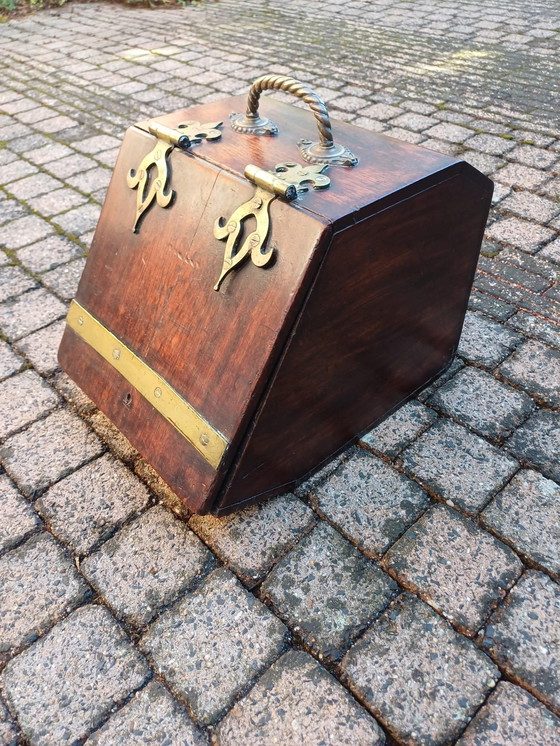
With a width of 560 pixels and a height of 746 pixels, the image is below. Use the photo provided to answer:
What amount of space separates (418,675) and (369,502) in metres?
0.54

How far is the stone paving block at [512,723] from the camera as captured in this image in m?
1.34

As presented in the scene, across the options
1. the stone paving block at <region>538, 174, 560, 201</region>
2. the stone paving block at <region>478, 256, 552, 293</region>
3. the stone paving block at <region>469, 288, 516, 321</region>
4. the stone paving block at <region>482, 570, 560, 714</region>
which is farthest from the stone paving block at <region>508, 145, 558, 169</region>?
the stone paving block at <region>482, 570, 560, 714</region>

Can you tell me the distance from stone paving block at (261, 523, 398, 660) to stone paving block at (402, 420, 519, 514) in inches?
15.1

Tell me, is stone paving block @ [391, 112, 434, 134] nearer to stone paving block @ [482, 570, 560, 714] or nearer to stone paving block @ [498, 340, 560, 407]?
stone paving block @ [498, 340, 560, 407]

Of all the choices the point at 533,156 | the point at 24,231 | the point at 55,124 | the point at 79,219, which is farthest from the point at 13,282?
the point at 533,156

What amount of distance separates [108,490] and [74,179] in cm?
265

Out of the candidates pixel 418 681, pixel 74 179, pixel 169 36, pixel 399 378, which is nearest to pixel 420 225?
→ pixel 399 378

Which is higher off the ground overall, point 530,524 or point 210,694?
point 530,524

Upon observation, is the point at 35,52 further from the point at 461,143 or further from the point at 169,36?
the point at 461,143

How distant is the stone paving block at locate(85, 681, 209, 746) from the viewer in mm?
1377

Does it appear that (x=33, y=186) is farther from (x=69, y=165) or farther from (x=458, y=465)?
(x=458, y=465)

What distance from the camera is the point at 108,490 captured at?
194 cm

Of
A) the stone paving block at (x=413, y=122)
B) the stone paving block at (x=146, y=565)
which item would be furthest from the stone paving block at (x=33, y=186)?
the stone paving block at (x=146, y=565)

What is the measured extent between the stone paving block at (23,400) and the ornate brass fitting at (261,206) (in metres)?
1.05
